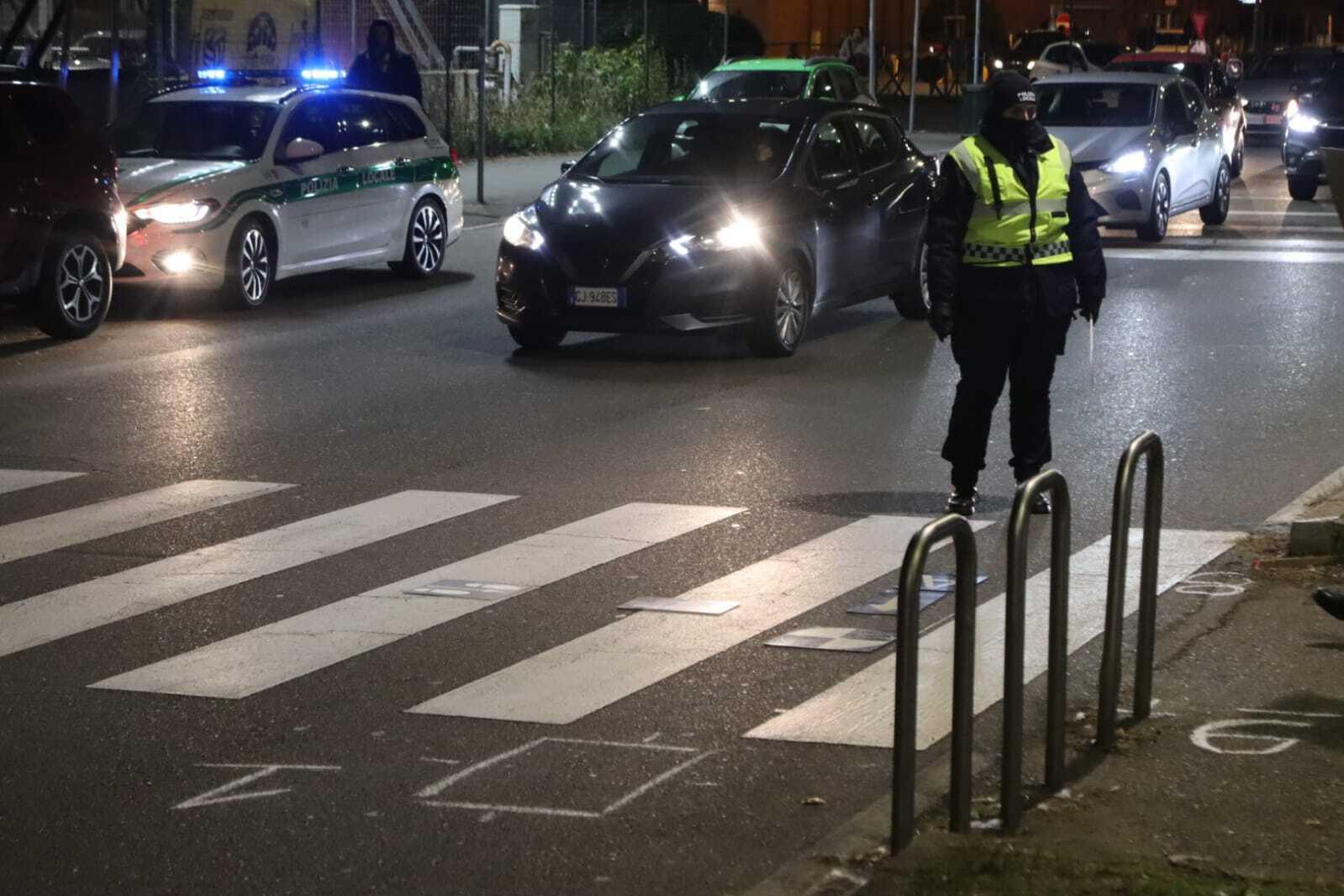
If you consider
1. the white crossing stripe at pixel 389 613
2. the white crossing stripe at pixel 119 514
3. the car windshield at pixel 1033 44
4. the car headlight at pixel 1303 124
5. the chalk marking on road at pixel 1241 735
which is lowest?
the white crossing stripe at pixel 119 514

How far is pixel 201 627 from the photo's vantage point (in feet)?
25.7

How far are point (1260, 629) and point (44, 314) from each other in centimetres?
1016

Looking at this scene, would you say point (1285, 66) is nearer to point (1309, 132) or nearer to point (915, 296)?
point (1309, 132)

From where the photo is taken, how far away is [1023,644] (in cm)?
562

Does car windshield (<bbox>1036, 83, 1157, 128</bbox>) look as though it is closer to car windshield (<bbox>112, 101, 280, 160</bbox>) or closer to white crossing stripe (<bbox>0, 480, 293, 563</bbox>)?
car windshield (<bbox>112, 101, 280, 160</bbox>)

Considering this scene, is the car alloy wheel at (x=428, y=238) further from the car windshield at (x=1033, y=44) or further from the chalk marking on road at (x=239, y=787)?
the car windshield at (x=1033, y=44)

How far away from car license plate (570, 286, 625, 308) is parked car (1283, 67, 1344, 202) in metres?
16.5

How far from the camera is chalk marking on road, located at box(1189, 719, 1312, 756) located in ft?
20.1

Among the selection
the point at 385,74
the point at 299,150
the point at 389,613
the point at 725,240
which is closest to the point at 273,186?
the point at 299,150

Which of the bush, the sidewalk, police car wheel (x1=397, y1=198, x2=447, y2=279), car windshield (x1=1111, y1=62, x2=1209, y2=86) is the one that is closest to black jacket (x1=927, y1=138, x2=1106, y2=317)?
the sidewalk

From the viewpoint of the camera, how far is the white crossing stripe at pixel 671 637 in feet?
22.5

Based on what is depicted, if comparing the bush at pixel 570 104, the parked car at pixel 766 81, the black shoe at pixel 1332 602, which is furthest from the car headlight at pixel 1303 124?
the black shoe at pixel 1332 602

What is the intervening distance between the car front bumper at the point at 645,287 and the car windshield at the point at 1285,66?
3349cm

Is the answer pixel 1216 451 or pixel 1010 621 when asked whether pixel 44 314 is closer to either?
pixel 1216 451
